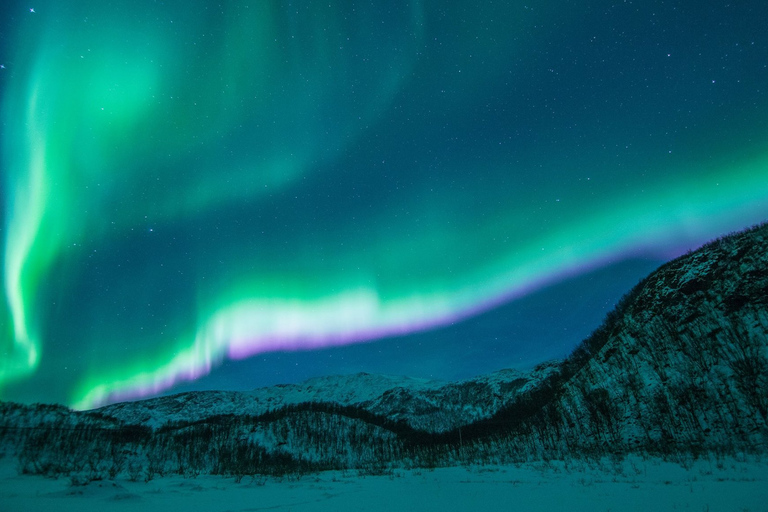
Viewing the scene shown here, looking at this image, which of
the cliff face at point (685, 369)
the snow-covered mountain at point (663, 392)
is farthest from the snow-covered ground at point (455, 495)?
the cliff face at point (685, 369)

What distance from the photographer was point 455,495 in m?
12.0

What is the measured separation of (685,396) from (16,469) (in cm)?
5172

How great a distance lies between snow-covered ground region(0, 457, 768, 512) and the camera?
343 inches

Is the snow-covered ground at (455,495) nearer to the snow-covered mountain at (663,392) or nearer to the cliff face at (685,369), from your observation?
the snow-covered mountain at (663,392)

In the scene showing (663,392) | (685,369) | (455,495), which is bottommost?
(663,392)

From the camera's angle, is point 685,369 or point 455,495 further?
point 685,369

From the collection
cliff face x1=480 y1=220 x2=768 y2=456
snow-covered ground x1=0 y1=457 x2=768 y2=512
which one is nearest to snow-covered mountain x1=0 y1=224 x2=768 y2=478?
cliff face x1=480 y1=220 x2=768 y2=456

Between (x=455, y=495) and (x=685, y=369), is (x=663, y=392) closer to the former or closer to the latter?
(x=685, y=369)

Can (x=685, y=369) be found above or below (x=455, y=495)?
below

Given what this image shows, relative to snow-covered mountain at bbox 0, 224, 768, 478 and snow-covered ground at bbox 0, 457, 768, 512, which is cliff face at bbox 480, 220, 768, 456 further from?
snow-covered ground at bbox 0, 457, 768, 512

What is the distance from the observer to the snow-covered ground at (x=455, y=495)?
8.71m

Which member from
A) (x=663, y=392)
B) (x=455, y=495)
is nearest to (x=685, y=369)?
(x=663, y=392)

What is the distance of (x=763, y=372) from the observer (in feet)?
97.5

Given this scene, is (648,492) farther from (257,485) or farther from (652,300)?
(652,300)
